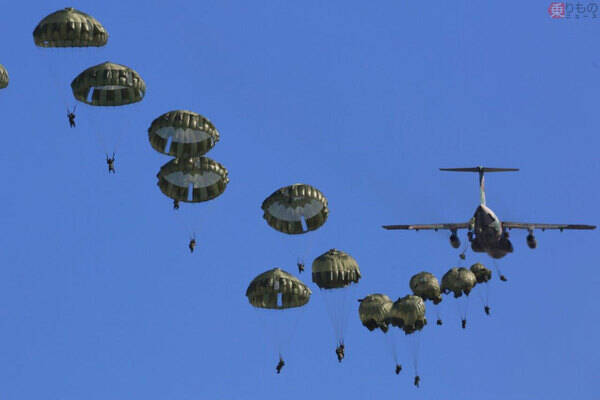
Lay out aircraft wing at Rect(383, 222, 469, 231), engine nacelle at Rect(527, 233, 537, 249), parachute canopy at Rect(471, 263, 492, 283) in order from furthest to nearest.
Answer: aircraft wing at Rect(383, 222, 469, 231)
parachute canopy at Rect(471, 263, 492, 283)
engine nacelle at Rect(527, 233, 537, 249)

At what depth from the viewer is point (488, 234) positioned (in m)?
125

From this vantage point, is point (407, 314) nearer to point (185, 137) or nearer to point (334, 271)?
point (334, 271)

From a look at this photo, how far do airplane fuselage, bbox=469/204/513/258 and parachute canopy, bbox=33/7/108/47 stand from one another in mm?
50458

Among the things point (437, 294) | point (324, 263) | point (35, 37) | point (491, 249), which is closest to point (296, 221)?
point (324, 263)

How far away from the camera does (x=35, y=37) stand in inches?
3511

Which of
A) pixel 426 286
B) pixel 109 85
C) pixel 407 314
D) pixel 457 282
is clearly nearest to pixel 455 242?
pixel 457 282

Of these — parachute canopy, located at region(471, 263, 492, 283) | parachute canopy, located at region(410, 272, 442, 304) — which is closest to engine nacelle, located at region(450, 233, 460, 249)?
parachute canopy, located at region(471, 263, 492, 283)

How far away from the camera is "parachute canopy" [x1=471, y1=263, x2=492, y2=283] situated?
133 meters

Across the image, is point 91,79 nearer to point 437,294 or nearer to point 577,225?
point 437,294

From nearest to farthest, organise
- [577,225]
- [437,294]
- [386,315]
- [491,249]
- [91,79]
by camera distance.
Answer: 1. [91,79]
2. [386,315]
3. [437,294]
4. [491,249]
5. [577,225]

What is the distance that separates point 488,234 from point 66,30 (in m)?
54.1

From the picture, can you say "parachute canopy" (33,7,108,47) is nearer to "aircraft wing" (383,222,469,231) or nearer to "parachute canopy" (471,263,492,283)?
"parachute canopy" (471,263,492,283)

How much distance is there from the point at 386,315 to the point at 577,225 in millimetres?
52190

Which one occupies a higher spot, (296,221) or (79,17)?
(79,17)
